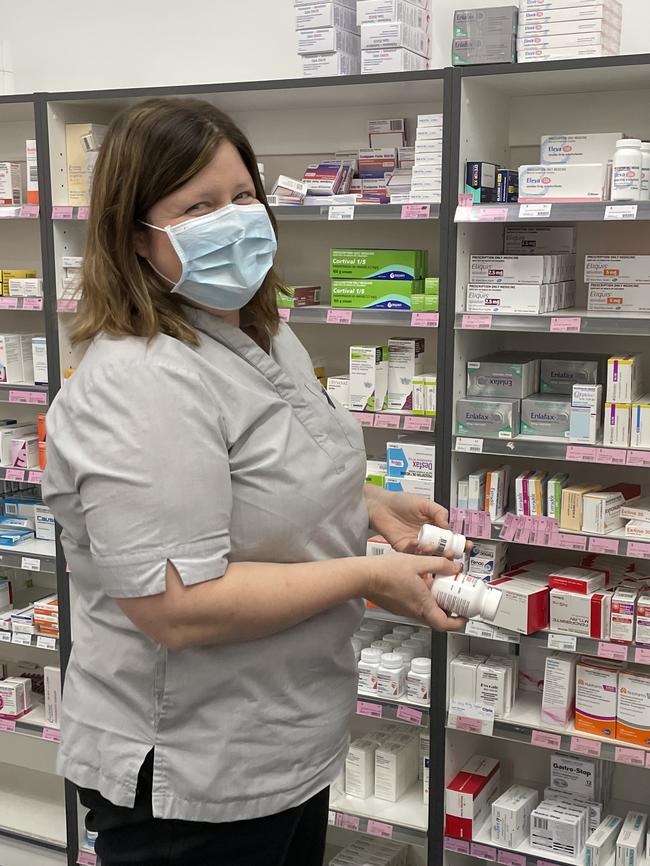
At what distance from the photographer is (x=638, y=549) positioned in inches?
111

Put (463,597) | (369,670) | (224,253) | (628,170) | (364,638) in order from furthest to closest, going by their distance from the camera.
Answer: (364,638) → (369,670) → (628,170) → (463,597) → (224,253)

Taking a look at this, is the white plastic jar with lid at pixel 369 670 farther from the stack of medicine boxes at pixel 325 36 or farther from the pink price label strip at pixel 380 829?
the stack of medicine boxes at pixel 325 36

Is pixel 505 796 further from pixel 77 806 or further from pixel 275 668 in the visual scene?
pixel 275 668

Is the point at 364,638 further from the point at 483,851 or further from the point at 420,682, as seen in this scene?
the point at 483,851

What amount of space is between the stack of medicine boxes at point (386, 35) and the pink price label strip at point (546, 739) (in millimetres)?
2099

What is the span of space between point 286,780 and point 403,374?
1794 mm

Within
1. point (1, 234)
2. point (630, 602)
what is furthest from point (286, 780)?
point (1, 234)

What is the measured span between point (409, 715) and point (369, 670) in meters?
0.20

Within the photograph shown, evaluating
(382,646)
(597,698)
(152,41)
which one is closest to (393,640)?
(382,646)

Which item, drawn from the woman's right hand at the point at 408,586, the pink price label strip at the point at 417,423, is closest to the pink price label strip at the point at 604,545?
the pink price label strip at the point at 417,423

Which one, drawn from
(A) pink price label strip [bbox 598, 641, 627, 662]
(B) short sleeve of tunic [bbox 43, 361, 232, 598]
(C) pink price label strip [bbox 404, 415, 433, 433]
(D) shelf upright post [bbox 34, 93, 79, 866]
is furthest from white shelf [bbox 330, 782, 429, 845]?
(B) short sleeve of tunic [bbox 43, 361, 232, 598]

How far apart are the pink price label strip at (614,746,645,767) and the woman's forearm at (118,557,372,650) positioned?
71.6 inches

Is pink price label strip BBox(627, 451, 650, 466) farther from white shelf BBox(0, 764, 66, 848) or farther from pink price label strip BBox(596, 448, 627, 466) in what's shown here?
white shelf BBox(0, 764, 66, 848)

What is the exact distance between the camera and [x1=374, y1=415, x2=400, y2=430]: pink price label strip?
3113 millimetres
